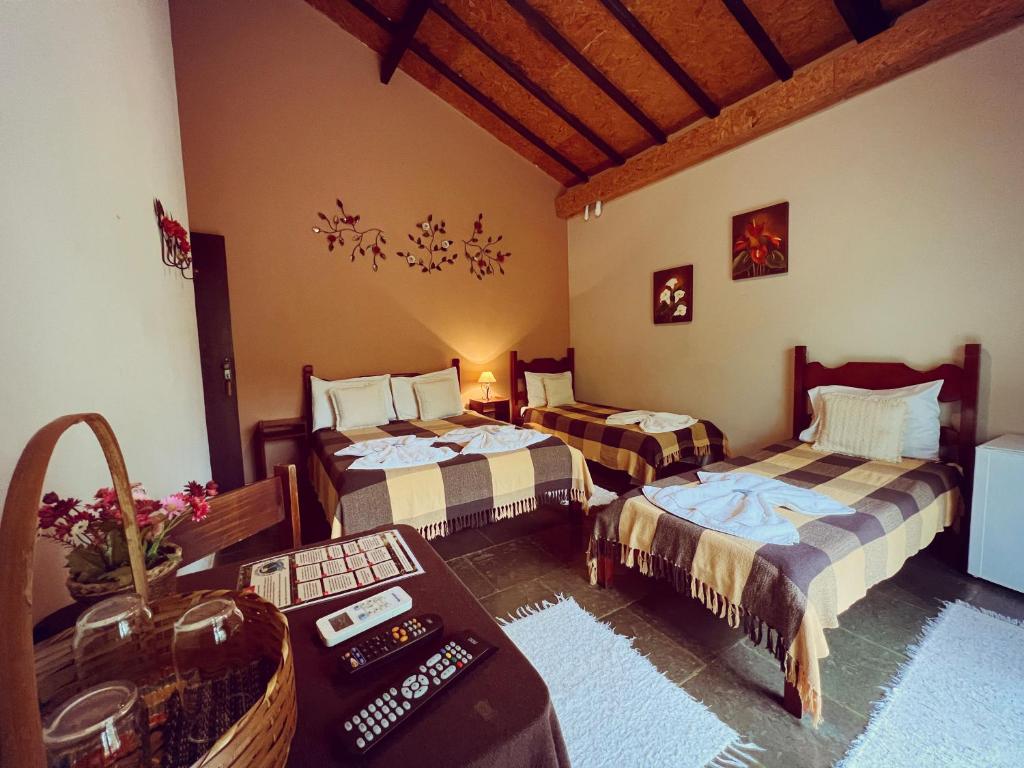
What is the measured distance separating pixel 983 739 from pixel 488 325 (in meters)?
4.19

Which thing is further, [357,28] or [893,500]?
[357,28]

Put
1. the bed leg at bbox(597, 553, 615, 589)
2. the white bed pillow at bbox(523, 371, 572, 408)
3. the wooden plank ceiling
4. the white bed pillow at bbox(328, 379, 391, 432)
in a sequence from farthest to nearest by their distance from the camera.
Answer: the white bed pillow at bbox(523, 371, 572, 408), the white bed pillow at bbox(328, 379, 391, 432), the wooden plank ceiling, the bed leg at bbox(597, 553, 615, 589)

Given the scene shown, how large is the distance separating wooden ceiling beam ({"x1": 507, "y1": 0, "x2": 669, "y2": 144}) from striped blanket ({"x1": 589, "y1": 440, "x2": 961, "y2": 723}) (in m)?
3.01

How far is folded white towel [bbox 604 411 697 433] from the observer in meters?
3.42

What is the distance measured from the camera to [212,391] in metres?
3.33

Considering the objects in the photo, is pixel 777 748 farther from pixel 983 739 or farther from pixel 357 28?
pixel 357 28

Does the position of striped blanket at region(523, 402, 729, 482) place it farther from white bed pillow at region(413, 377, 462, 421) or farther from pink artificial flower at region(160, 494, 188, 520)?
pink artificial flower at region(160, 494, 188, 520)

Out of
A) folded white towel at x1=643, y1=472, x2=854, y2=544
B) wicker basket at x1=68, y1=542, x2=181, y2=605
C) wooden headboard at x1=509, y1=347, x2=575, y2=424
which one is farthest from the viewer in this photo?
wooden headboard at x1=509, y1=347, x2=575, y2=424

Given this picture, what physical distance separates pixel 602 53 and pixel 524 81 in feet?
2.27

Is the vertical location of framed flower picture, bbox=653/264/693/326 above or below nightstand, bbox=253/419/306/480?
above

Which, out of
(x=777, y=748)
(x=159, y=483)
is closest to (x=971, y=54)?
(x=777, y=748)

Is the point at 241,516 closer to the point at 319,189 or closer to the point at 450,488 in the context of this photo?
the point at 450,488

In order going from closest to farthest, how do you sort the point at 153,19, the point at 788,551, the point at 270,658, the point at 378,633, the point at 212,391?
the point at 270,658
the point at 378,633
the point at 788,551
the point at 153,19
the point at 212,391

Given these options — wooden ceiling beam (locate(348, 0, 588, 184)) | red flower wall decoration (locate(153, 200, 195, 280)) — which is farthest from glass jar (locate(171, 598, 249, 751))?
wooden ceiling beam (locate(348, 0, 588, 184))
